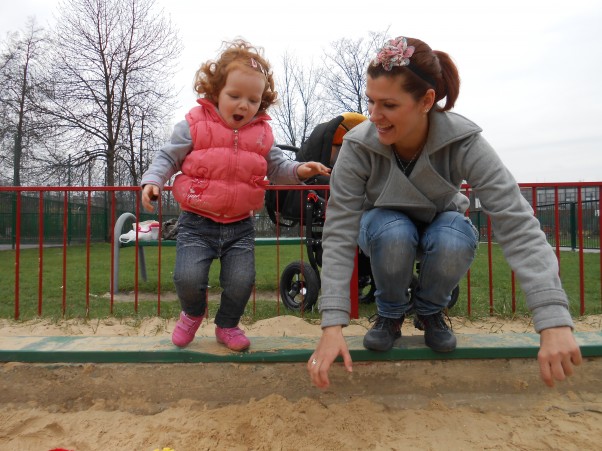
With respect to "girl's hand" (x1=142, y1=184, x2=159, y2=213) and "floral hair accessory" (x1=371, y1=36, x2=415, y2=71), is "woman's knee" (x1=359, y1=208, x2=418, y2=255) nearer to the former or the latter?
"floral hair accessory" (x1=371, y1=36, x2=415, y2=71)

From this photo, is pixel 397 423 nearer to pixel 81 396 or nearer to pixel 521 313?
pixel 81 396

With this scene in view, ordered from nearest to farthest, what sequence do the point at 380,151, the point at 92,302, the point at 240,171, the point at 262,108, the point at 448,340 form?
the point at 380,151
the point at 448,340
the point at 240,171
the point at 262,108
the point at 92,302

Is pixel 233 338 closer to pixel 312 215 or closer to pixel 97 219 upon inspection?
pixel 312 215

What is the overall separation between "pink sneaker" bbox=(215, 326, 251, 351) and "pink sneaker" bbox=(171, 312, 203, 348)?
0.11 metres

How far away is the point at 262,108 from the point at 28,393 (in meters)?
1.57

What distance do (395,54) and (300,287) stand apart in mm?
2952

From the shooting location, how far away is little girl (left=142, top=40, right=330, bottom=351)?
2.01 metres

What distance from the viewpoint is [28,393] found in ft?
6.48

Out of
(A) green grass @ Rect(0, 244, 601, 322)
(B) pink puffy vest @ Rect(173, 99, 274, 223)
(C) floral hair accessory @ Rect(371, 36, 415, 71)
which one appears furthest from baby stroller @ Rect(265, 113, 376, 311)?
(C) floral hair accessory @ Rect(371, 36, 415, 71)

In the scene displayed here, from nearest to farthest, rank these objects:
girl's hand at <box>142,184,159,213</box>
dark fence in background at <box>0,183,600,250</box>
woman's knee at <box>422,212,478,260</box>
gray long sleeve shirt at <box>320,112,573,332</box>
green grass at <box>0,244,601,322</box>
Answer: gray long sleeve shirt at <box>320,112,573,332</box>
woman's knee at <box>422,212,478,260</box>
girl's hand at <box>142,184,159,213</box>
green grass at <box>0,244,601,322</box>
dark fence in background at <box>0,183,600,250</box>

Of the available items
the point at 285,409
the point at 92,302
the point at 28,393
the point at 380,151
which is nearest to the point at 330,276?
the point at 380,151

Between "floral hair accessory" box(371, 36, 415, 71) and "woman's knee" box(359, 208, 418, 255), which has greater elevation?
"floral hair accessory" box(371, 36, 415, 71)

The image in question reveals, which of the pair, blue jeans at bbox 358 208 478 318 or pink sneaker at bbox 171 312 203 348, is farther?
pink sneaker at bbox 171 312 203 348

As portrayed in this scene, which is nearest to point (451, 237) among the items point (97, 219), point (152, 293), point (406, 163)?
point (406, 163)
